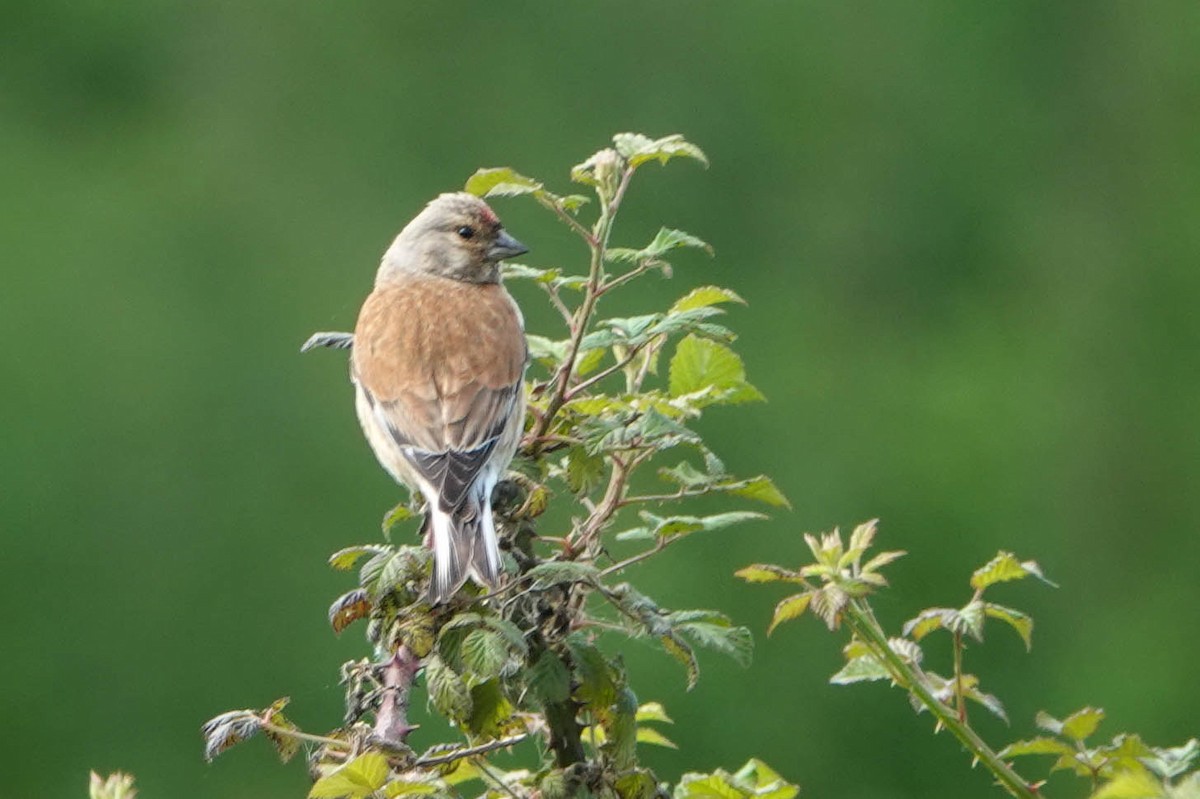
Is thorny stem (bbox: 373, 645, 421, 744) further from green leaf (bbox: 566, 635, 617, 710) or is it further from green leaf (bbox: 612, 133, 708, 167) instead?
green leaf (bbox: 612, 133, 708, 167)

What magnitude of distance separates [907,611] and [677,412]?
A: 14.7ft

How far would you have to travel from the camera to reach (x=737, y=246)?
6.61m

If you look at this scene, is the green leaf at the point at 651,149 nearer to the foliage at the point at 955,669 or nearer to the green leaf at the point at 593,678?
the foliage at the point at 955,669

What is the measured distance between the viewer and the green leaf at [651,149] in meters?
1.79

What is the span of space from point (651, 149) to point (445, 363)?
3.68 ft

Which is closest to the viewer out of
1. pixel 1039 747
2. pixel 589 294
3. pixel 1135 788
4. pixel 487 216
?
pixel 1135 788

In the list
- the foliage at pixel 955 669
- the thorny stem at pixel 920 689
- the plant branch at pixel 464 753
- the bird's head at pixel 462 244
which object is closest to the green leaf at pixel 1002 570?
the foliage at pixel 955 669

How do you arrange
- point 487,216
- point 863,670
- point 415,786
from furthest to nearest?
point 487,216 → point 863,670 → point 415,786

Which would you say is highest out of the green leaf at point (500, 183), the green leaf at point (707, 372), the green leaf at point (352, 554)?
the green leaf at point (500, 183)

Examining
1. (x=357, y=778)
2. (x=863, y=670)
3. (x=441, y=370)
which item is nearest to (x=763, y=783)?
(x=863, y=670)

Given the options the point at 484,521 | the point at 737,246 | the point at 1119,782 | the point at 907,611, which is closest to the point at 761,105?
the point at 737,246

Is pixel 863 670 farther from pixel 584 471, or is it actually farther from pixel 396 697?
pixel 396 697

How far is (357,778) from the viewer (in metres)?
1.32

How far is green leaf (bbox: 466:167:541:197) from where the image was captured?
1.81m
